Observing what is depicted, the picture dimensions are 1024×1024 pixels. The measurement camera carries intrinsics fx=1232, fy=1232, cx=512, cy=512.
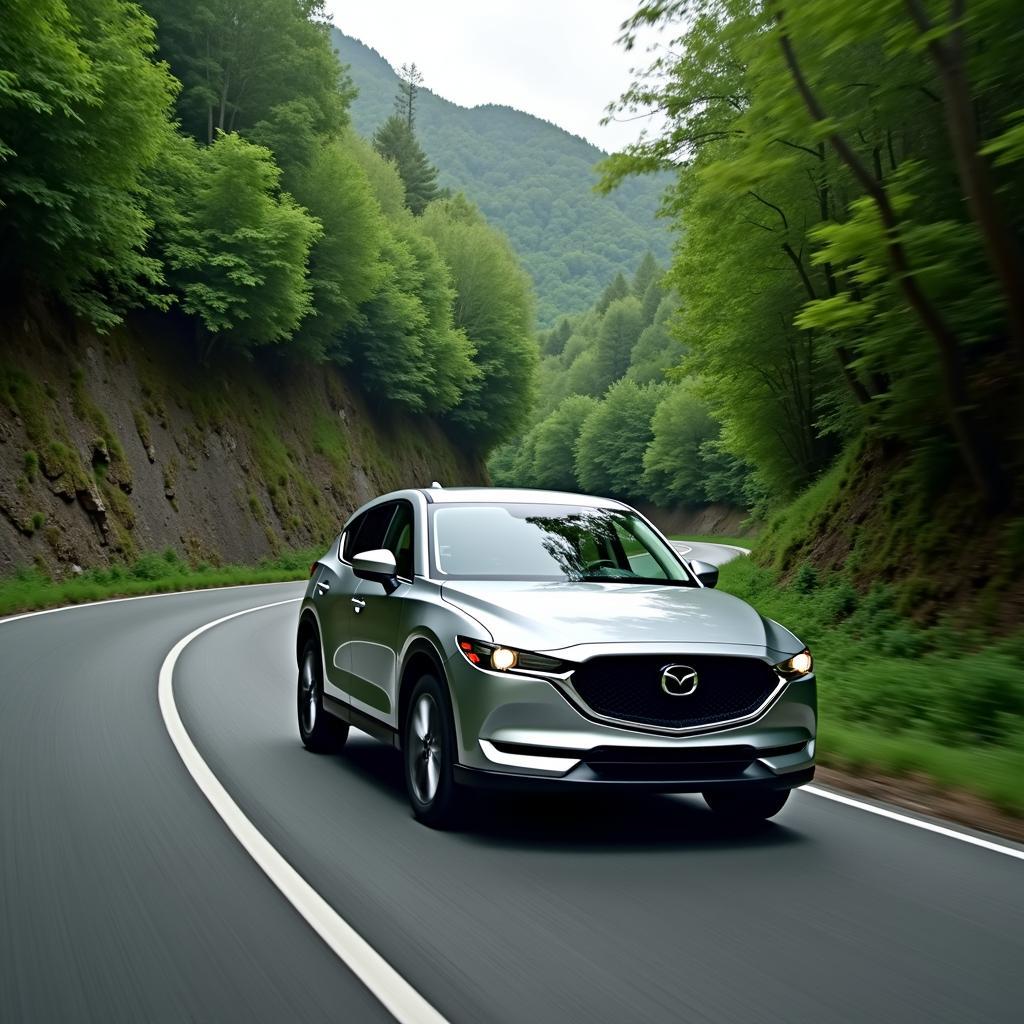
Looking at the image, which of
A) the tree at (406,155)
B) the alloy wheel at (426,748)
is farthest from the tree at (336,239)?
the tree at (406,155)

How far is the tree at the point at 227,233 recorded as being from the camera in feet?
114

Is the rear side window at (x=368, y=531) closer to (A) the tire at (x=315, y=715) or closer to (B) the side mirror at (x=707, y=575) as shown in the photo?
(A) the tire at (x=315, y=715)

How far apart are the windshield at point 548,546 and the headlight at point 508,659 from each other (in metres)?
1.01

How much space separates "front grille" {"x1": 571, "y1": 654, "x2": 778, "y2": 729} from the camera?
5.78 meters

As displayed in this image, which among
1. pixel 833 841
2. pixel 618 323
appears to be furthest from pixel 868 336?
pixel 618 323

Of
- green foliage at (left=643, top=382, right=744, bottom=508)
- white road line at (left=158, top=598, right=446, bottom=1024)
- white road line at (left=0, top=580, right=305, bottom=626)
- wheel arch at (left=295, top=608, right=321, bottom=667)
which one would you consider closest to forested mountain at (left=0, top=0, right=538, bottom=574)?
white road line at (left=0, top=580, right=305, bottom=626)

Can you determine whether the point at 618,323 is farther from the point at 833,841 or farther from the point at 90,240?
the point at 833,841

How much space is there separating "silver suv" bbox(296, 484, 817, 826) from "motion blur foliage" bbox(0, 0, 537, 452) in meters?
18.0

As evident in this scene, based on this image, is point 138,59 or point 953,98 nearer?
point 953,98

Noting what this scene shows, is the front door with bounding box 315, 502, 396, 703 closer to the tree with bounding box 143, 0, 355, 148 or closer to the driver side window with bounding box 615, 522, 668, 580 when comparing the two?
the driver side window with bounding box 615, 522, 668, 580

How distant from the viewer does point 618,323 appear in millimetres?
142375

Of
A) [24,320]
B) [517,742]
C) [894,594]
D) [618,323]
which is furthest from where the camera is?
[618,323]

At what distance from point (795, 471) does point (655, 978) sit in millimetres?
27124

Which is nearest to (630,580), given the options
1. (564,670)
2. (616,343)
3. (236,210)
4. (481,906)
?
(564,670)
